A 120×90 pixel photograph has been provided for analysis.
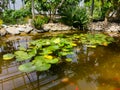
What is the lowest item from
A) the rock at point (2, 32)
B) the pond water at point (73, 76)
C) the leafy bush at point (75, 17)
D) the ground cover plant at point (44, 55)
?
the pond water at point (73, 76)

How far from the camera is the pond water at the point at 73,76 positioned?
13.1 feet

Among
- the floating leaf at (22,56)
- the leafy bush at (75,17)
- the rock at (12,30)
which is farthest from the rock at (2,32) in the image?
the floating leaf at (22,56)

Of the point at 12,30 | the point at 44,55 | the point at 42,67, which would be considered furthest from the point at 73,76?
the point at 12,30

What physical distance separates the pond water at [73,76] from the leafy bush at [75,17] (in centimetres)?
490

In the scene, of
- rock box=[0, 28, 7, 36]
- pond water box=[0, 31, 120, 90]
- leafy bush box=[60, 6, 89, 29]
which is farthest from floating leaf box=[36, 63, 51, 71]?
leafy bush box=[60, 6, 89, 29]

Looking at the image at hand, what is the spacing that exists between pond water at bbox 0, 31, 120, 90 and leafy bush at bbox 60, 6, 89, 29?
490cm

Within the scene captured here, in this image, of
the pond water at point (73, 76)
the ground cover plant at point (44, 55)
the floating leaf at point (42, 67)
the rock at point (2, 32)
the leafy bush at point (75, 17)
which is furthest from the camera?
the leafy bush at point (75, 17)

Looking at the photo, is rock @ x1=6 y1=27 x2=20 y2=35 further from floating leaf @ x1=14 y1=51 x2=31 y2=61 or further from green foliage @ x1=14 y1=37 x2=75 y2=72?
floating leaf @ x1=14 y1=51 x2=31 y2=61

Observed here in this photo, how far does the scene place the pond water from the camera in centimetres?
398

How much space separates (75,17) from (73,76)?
6.87 meters

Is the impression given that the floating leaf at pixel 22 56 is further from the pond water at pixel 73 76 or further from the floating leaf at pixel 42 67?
the floating leaf at pixel 42 67

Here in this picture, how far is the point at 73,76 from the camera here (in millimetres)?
4492

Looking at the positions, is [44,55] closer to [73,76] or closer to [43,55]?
[43,55]

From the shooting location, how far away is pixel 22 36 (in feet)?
29.4
